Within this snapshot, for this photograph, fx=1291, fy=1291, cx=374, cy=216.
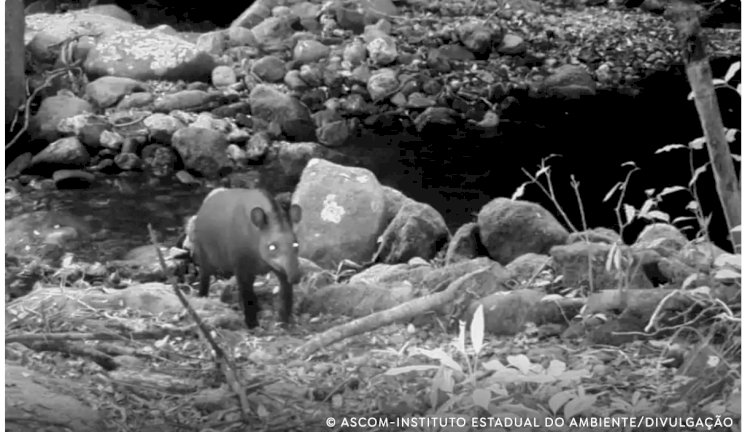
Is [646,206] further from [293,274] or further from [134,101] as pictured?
[134,101]

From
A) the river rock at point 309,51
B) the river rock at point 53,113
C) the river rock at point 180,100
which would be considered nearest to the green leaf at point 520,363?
the river rock at point 309,51

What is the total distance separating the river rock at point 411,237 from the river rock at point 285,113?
1.46ft

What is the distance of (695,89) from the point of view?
3.76m

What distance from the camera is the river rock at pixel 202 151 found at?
4293mm

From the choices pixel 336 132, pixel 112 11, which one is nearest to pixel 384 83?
pixel 336 132

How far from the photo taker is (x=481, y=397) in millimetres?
3439

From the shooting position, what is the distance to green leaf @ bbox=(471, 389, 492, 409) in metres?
3.43

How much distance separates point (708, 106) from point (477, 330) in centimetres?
95

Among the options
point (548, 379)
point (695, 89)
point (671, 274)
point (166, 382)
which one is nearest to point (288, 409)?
point (166, 382)

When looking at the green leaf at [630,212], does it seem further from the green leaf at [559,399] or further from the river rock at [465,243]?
the green leaf at [559,399]

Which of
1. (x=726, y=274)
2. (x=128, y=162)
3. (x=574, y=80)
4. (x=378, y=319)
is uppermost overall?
(x=574, y=80)

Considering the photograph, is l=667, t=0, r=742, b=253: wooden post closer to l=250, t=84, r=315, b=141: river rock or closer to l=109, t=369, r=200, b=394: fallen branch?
l=250, t=84, r=315, b=141: river rock

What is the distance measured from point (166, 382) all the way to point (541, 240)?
4.50ft

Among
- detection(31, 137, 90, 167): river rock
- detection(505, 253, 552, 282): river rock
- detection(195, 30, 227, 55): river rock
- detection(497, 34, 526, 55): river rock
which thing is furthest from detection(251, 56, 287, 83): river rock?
detection(505, 253, 552, 282): river rock
